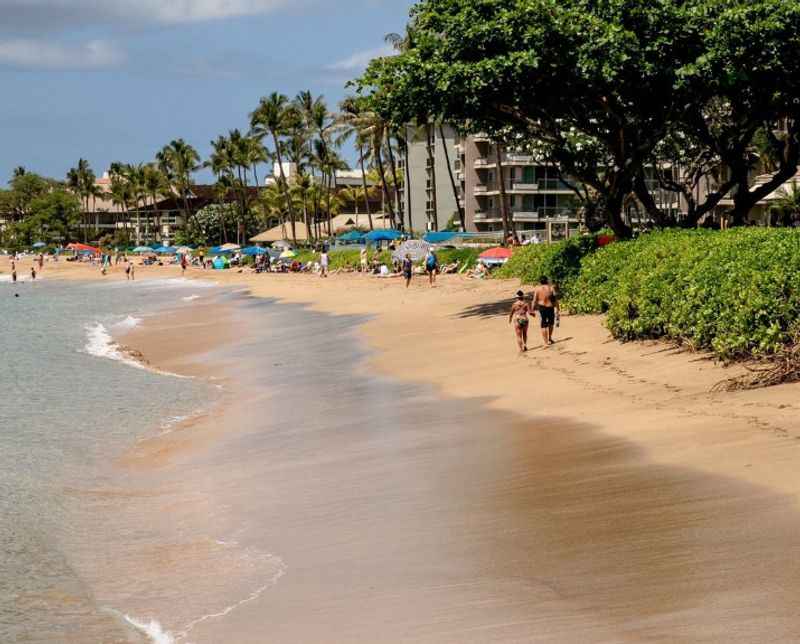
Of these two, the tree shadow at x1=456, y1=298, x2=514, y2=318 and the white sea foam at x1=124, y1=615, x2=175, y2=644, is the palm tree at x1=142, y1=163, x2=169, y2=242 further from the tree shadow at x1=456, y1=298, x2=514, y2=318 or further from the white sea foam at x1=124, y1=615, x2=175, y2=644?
the white sea foam at x1=124, y1=615, x2=175, y2=644

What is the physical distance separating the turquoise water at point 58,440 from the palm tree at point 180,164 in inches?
3661

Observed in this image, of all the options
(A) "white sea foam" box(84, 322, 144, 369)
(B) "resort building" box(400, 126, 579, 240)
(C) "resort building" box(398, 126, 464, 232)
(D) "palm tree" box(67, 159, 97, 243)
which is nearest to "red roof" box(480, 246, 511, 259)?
(A) "white sea foam" box(84, 322, 144, 369)

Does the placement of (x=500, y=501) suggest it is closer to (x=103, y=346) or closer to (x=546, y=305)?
(x=546, y=305)

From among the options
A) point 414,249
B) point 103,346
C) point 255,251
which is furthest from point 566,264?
point 255,251

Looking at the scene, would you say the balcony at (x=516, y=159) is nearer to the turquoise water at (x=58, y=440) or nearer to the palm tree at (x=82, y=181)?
the turquoise water at (x=58, y=440)

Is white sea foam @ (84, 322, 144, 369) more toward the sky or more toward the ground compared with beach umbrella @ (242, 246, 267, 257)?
more toward the ground

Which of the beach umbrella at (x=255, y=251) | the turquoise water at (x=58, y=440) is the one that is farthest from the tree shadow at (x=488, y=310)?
the beach umbrella at (x=255, y=251)

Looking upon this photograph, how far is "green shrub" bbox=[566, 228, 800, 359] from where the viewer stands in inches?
615

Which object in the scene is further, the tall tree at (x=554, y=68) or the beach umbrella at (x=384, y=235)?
the beach umbrella at (x=384, y=235)

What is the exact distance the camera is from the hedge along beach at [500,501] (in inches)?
282

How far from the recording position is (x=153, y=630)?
7.71m

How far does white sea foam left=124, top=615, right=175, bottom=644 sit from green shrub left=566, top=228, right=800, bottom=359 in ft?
33.5

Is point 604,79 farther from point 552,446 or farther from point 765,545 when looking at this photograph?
point 765,545

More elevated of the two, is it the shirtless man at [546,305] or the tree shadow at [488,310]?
the shirtless man at [546,305]
